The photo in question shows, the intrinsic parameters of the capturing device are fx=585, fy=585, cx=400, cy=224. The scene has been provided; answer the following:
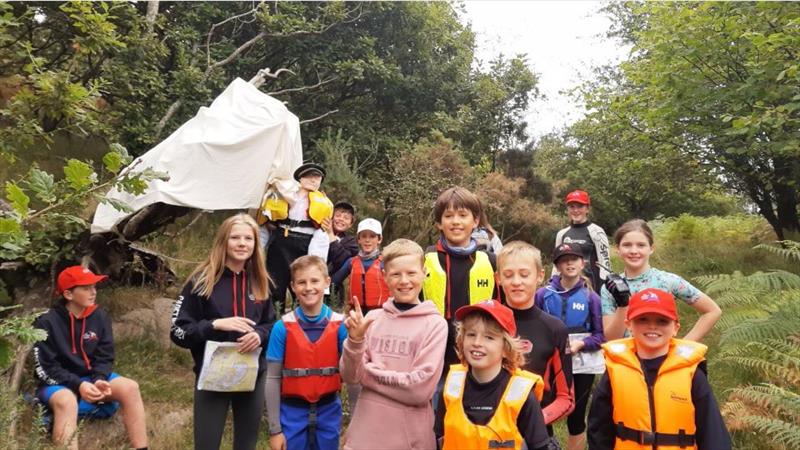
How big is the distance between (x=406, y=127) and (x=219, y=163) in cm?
874

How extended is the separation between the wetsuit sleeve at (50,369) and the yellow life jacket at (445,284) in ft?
9.29

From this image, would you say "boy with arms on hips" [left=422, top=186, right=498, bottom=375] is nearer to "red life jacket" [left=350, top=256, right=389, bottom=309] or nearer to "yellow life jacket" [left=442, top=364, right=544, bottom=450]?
"yellow life jacket" [left=442, top=364, right=544, bottom=450]

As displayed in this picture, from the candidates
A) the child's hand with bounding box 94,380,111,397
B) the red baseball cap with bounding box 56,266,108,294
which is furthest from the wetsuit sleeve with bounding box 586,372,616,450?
the red baseball cap with bounding box 56,266,108,294

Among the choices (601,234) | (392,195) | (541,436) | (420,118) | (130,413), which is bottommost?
(130,413)

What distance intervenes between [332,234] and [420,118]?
9263mm

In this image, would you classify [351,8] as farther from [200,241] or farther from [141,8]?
[200,241]

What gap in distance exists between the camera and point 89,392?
14.3ft

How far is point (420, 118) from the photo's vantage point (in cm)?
1477

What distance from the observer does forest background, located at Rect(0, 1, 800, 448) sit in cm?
479

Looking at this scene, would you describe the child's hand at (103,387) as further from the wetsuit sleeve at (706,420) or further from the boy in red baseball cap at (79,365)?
the wetsuit sleeve at (706,420)

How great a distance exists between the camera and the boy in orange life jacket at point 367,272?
540 centimetres

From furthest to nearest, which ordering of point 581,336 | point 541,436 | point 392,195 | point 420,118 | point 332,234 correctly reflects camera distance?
1. point 420,118
2. point 392,195
3. point 332,234
4. point 581,336
5. point 541,436

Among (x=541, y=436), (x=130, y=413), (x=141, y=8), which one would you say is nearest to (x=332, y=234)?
(x=130, y=413)

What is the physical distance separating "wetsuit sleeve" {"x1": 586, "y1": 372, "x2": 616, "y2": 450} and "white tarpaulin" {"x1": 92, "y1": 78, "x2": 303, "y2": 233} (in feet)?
12.9
